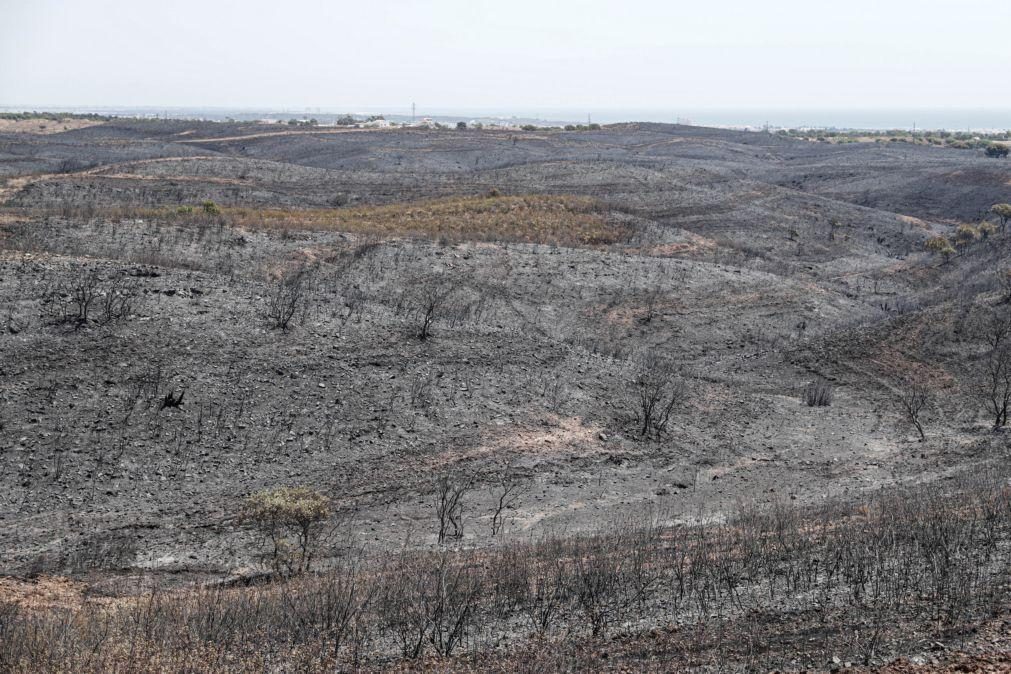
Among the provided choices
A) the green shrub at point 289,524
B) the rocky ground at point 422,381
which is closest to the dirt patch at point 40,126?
the rocky ground at point 422,381

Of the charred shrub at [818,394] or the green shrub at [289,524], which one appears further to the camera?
the charred shrub at [818,394]

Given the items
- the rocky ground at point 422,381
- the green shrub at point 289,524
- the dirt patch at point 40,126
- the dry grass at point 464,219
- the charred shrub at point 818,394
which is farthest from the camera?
the dirt patch at point 40,126

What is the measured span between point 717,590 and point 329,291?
18339 mm

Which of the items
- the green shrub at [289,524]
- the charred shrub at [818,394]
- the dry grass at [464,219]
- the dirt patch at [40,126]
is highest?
the dirt patch at [40,126]

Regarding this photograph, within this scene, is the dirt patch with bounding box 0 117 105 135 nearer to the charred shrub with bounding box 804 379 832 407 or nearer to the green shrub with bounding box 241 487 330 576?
the charred shrub with bounding box 804 379 832 407

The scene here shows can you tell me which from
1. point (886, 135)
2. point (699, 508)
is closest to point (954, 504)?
point (699, 508)

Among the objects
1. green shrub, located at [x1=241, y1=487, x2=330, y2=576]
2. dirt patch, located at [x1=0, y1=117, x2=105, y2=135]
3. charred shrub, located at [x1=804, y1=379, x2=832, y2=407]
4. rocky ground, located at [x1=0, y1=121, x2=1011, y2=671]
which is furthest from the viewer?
dirt patch, located at [x1=0, y1=117, x2=105, y2=135]

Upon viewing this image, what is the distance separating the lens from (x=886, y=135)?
481ft

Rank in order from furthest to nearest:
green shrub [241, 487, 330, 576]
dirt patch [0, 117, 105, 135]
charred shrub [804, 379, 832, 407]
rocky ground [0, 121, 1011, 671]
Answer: dirt patch [0, 117, 105, 135] < charred shrub [804, 379, 832, 407] < rocky ground [0, 121, 1011, 671] < green shrub [241, 487, 330, 576]

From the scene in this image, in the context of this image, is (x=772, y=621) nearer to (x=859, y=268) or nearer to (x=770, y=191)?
(x=859, y=268)

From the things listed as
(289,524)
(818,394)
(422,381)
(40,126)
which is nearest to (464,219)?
(818,394)

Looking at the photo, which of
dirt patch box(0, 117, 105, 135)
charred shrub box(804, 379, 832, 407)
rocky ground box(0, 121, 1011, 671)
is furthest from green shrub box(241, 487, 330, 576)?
dirt patch box(0, 117, 105, 135)

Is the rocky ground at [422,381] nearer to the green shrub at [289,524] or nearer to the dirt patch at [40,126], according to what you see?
the green shrub at [289,524]

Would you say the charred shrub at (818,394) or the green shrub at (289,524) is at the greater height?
the green shrub at (289,524)
